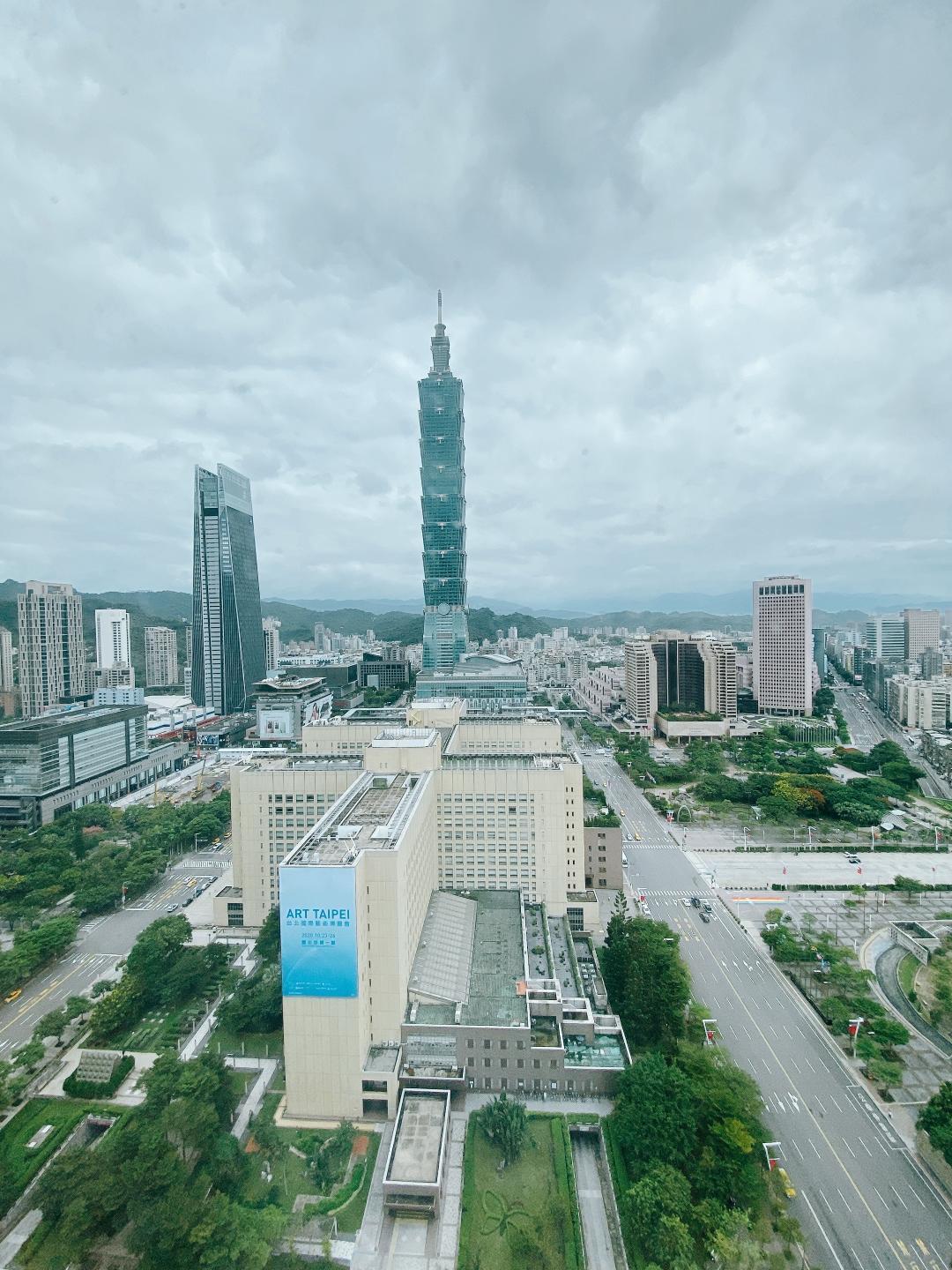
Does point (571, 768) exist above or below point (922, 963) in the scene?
above

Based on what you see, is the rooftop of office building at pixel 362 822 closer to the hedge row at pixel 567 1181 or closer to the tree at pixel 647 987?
the hedge row at pixel 567 1181

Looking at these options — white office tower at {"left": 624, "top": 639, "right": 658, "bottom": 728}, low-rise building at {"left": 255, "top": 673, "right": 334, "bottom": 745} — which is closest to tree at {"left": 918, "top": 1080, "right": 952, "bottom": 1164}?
low-rise building at {"left": 255, "top": 673, "right": 334, "bottom": 745}

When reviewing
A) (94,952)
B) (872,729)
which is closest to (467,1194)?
(94,952)

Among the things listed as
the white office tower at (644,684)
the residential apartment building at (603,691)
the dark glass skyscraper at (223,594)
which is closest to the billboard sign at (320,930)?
the white office tower at (644,684)

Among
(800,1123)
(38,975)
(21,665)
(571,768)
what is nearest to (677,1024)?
(800,1123)

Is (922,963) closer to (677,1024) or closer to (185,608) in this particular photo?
(677,1024)

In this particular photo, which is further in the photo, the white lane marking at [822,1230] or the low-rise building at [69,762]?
the low-rise building at [69,762]

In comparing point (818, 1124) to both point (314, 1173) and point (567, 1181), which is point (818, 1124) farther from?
point (314, 1173)
